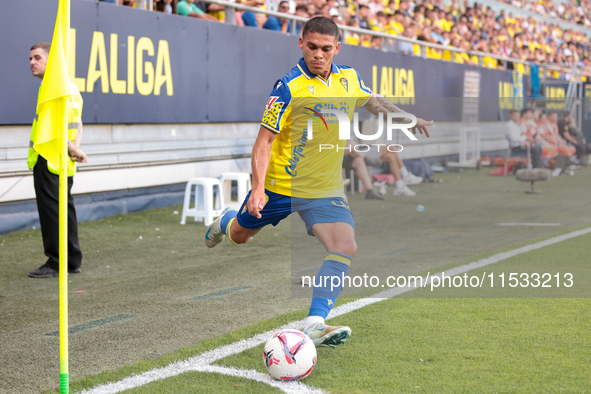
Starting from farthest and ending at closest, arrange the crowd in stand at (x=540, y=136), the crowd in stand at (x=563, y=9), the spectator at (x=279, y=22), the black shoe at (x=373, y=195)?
the crowd in stand at (x=563, y=9) → the crowd in stand at (x=540, y=136) → the spectator at (x=279, y=22) → the black shoe at (x=373, y=195)

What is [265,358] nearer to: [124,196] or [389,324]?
[389,324]

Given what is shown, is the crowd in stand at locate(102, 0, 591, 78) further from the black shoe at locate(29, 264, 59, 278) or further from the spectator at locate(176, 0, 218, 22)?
the black shoe at locate(29, 264, 59, 278)

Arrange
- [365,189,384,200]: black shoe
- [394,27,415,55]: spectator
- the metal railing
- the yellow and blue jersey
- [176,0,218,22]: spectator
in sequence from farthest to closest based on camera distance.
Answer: [394,27,415,55]: spectator < [365,189,384,200]: black shoe < the metal railing < [176,0,218,22]: spectator < the yellow and blue jersey

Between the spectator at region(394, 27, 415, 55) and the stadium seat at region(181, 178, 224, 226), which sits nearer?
the stadium seat at region(181, 178, 224, 226)

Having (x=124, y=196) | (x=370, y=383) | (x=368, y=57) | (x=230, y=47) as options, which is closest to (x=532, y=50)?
(x=368, y=57)

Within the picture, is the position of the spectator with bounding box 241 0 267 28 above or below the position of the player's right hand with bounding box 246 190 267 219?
above

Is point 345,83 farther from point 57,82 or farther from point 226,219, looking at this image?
point 57,82

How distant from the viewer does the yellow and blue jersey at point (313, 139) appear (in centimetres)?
415

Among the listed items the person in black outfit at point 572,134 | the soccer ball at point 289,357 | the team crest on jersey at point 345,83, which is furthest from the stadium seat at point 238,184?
the person in black outfit at point 572,134

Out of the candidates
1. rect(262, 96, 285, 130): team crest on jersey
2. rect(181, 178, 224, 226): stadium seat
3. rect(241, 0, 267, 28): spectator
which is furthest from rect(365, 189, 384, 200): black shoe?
rect(262, 96, 285, 130): team crest on jersey

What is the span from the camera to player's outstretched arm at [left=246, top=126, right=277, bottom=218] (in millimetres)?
3783

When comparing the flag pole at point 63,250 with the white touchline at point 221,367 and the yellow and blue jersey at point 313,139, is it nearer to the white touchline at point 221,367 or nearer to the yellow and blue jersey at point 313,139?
the white touchline at point 221,367

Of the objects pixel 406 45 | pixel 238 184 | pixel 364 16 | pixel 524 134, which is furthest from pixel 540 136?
pixel 238 184

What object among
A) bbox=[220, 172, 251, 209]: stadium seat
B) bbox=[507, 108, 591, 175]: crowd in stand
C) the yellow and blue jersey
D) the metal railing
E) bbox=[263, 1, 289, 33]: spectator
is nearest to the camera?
the yellow and blue jersey
